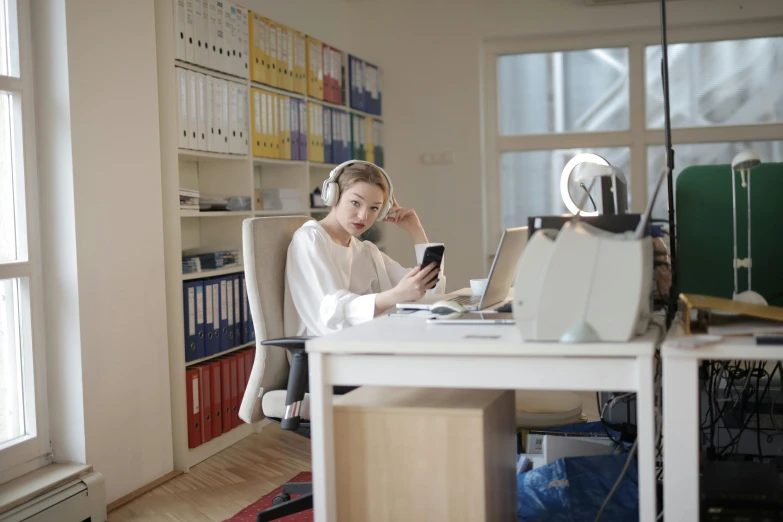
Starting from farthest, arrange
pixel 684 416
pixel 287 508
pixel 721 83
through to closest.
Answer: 1. pixel 721 83
2. pixel 287 508
3. pixel 684 416

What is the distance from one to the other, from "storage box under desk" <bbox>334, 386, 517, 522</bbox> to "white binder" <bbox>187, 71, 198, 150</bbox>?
1958mm

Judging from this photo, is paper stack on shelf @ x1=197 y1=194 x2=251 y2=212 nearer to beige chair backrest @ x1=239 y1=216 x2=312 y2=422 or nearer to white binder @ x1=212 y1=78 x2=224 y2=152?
white binder @ x1=212 y1=78 x2=224 y2=152

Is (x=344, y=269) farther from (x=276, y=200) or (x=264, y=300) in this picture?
(x=276, y=200)

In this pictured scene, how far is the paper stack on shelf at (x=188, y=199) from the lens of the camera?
3.42 metres

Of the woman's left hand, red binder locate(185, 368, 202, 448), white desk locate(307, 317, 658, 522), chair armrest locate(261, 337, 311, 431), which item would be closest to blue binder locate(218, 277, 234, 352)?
red binder locate(185, 368, 202, 448)

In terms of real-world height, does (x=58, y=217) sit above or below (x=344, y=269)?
above

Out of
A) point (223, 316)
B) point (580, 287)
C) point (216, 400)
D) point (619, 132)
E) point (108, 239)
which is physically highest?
point (619, 132)

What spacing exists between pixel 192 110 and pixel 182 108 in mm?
73

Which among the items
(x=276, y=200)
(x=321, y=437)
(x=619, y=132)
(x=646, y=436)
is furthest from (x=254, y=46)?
(x=646, y=436)

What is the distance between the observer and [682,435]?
60.3 inches

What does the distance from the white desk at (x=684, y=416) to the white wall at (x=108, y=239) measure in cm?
201

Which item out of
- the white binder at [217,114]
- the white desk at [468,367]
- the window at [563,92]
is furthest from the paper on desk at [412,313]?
the window at [563,92]

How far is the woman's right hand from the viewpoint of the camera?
2.21 m

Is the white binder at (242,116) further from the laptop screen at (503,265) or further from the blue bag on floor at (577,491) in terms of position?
the blue bag on floor at (577,491)
